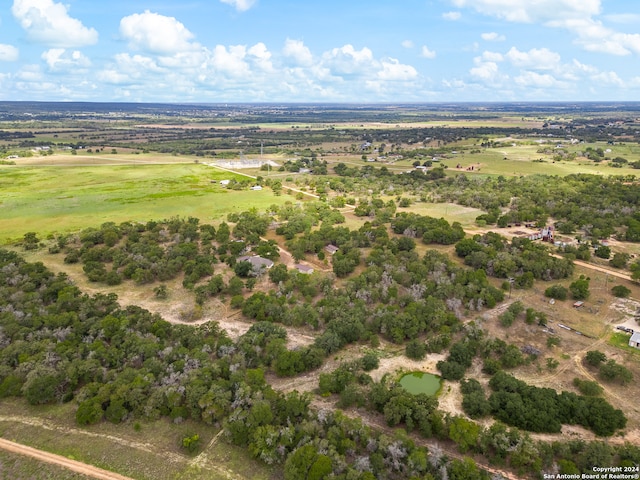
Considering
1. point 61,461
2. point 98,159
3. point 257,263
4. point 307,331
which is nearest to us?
point 61,461

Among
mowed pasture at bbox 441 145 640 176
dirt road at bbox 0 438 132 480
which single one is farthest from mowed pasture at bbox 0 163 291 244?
mowed pasture at bbox 441 145 640 176

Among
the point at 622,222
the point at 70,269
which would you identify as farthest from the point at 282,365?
the point at 622,222

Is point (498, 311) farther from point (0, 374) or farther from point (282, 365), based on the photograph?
point (0, 374)

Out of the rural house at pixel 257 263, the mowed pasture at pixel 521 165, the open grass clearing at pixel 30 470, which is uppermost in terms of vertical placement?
the mowed pasture at pixel 521 165

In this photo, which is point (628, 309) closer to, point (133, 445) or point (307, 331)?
point (307, 331)

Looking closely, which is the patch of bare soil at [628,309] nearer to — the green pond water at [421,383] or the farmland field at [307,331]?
the farmland field at [307,331]

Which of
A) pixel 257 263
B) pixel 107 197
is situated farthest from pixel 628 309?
pixel 107 197

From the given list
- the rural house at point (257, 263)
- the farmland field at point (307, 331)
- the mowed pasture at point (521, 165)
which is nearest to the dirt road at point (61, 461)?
the farmland field at point (307, 331)

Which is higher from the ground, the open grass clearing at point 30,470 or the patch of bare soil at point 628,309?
the patch of bare soil at point 628,309
